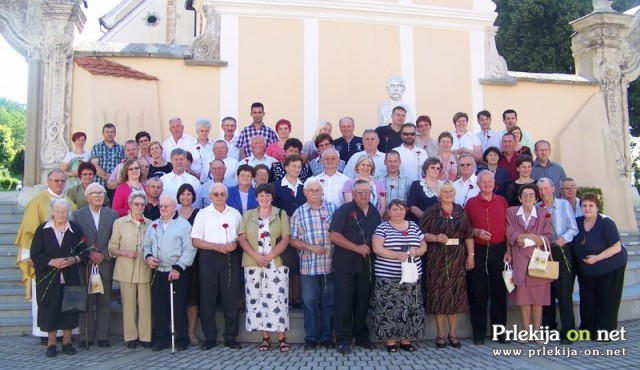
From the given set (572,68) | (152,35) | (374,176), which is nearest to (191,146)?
(374,176)

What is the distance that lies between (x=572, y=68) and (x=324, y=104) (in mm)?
→ 11525

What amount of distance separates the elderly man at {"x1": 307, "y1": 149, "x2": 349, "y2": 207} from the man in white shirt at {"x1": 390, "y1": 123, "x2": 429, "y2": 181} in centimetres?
90

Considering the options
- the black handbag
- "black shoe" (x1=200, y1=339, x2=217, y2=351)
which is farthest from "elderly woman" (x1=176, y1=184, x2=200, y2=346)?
the black handbag

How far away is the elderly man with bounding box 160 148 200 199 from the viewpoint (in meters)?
6.80

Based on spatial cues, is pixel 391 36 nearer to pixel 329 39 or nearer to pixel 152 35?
pixel 329 39

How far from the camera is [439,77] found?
11312 millimetres

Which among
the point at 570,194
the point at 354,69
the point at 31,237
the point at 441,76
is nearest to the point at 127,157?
the point at 31,237

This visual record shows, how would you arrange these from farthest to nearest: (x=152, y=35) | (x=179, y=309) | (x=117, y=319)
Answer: (x=152, y=35) < (x=117, y=319) < (x=179, y=309)

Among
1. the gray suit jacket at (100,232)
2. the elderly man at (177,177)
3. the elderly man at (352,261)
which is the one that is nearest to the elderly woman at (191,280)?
the elderly man at (177,177)

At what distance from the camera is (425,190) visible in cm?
633

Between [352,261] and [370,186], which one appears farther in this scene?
[370,186]

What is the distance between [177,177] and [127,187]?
575 millimetres

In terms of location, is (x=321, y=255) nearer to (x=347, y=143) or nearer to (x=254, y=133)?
(x=347, y=143)

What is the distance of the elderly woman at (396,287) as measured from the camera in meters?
5.71
